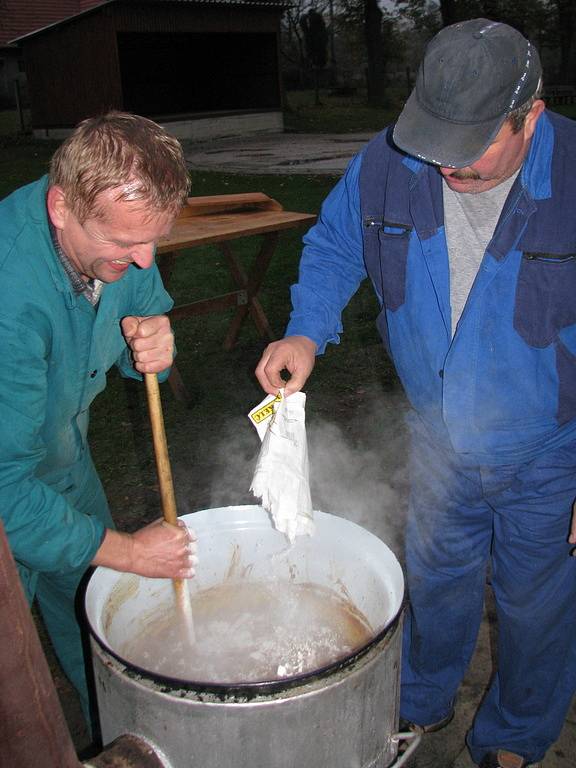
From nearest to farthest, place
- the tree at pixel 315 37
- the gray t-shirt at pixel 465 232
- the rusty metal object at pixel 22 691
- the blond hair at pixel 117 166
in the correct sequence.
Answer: the rusty metal object at pixel 22 691 < the blond hair at pixel 117 166 < the gray t-shirt at pixel 465 232 < the tree at pixel 315 37

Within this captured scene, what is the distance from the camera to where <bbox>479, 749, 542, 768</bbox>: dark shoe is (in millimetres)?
2316

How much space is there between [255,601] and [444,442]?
741mm

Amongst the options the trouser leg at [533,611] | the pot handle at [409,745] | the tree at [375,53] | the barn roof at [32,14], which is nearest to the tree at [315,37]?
the tree at [375,53]

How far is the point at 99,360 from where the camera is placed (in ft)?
6.12

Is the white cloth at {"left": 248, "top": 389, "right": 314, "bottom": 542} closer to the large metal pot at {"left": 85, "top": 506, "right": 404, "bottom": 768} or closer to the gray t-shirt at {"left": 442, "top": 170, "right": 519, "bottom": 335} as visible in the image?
the large metal pot at {"left": 85, "top": 506, "right": 404, "bottom": 768}

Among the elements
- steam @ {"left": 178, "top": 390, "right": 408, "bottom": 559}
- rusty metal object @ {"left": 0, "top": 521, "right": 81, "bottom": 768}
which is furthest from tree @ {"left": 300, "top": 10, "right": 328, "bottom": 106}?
rusty metal object @ {"left": 0, "top": 521, "right": 81, "bottom": 768}

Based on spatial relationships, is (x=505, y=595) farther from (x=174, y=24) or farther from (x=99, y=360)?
(x=174, y=24)

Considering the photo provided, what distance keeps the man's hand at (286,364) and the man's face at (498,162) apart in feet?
1.95

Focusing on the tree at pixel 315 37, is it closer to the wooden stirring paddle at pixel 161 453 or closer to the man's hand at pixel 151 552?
the wooden stirring paddle at pixel 161 453

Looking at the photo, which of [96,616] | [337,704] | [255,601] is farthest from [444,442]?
[96,616]

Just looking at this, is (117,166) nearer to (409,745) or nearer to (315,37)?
(409,745)

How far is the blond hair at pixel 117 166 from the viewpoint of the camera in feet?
4.83

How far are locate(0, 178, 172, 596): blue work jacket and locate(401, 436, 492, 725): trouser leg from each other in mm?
1031

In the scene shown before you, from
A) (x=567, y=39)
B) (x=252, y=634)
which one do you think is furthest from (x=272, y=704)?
(x=567, y=39)
